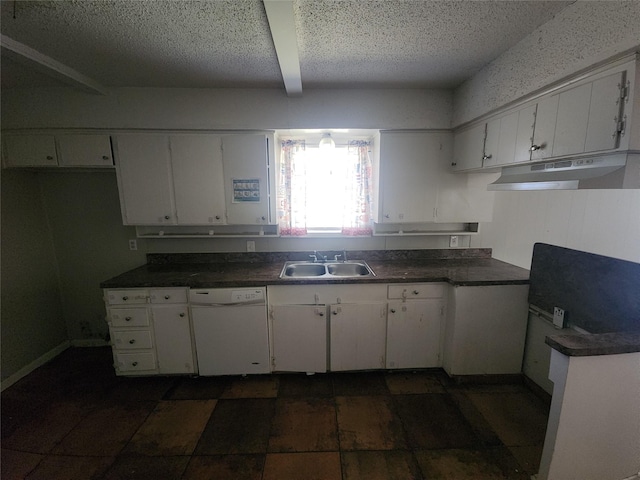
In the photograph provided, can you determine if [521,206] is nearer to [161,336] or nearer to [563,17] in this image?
[563,17]

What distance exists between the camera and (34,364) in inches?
98.7

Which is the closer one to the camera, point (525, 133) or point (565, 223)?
point (525, 133)

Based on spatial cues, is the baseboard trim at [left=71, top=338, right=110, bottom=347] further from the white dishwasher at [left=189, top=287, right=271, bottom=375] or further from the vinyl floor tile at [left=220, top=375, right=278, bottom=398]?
the vinyl floor tile at [left=220, top=375, right=278, bottom=398]

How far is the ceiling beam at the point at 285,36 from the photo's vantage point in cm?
127

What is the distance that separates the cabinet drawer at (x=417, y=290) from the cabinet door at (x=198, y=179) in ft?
5.53

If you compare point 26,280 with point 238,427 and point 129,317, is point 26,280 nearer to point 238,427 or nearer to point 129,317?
point 129,317

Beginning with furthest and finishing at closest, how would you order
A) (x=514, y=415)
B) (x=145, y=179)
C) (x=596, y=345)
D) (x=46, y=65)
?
(x=145, y=179)
(x=514, y=415)
(x=46, y=65)
(x=596, y=345)

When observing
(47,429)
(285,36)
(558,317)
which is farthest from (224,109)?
(558,317)

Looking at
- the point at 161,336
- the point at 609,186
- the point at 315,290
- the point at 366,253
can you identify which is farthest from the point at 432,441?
the point at 161,336

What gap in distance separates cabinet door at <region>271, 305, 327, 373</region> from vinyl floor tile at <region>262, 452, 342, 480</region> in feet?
2.32

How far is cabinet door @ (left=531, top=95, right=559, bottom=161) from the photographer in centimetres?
149

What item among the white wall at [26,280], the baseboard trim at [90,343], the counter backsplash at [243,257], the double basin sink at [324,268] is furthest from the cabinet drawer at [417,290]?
the white wall at [26,280]

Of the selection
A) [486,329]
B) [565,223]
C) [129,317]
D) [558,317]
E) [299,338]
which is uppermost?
[565,223]

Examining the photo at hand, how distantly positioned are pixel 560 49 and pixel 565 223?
117cm
